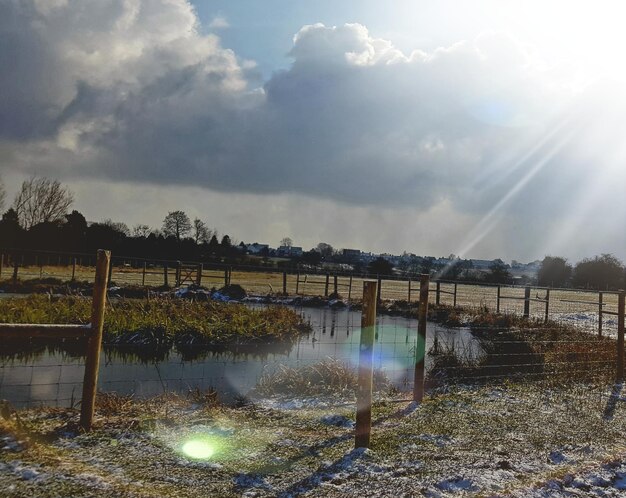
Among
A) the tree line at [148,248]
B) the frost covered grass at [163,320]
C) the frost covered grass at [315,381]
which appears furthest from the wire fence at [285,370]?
the tree line at [148,248]

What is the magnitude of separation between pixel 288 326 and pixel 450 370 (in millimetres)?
7460

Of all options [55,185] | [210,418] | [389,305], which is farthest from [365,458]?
[55,185]

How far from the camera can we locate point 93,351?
489 centimetres

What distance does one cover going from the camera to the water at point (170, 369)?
777cm

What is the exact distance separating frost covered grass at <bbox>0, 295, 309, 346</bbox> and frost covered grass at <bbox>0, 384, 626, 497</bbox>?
6924mm

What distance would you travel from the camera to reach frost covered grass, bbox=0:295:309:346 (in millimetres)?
13039

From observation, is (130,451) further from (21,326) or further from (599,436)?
(599,436)

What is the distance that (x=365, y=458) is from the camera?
4.52 meters

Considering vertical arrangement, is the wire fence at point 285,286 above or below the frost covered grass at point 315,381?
above

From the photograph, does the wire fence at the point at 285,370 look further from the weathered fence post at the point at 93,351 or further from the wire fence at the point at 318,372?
the weathered fence post at the point at 93,351

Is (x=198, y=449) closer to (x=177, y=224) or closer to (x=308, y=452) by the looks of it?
(x=308, y=452)

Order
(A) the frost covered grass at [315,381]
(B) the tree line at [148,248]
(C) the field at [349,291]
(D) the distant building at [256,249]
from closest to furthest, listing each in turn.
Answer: (A) the frost covered grass at [315,381] → (C) the field at [349,291] → (B) the tree line at [148,248] → (D) the distant building at [256,249]

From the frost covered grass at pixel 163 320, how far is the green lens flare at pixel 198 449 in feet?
26.8

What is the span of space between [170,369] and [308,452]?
615 cm
